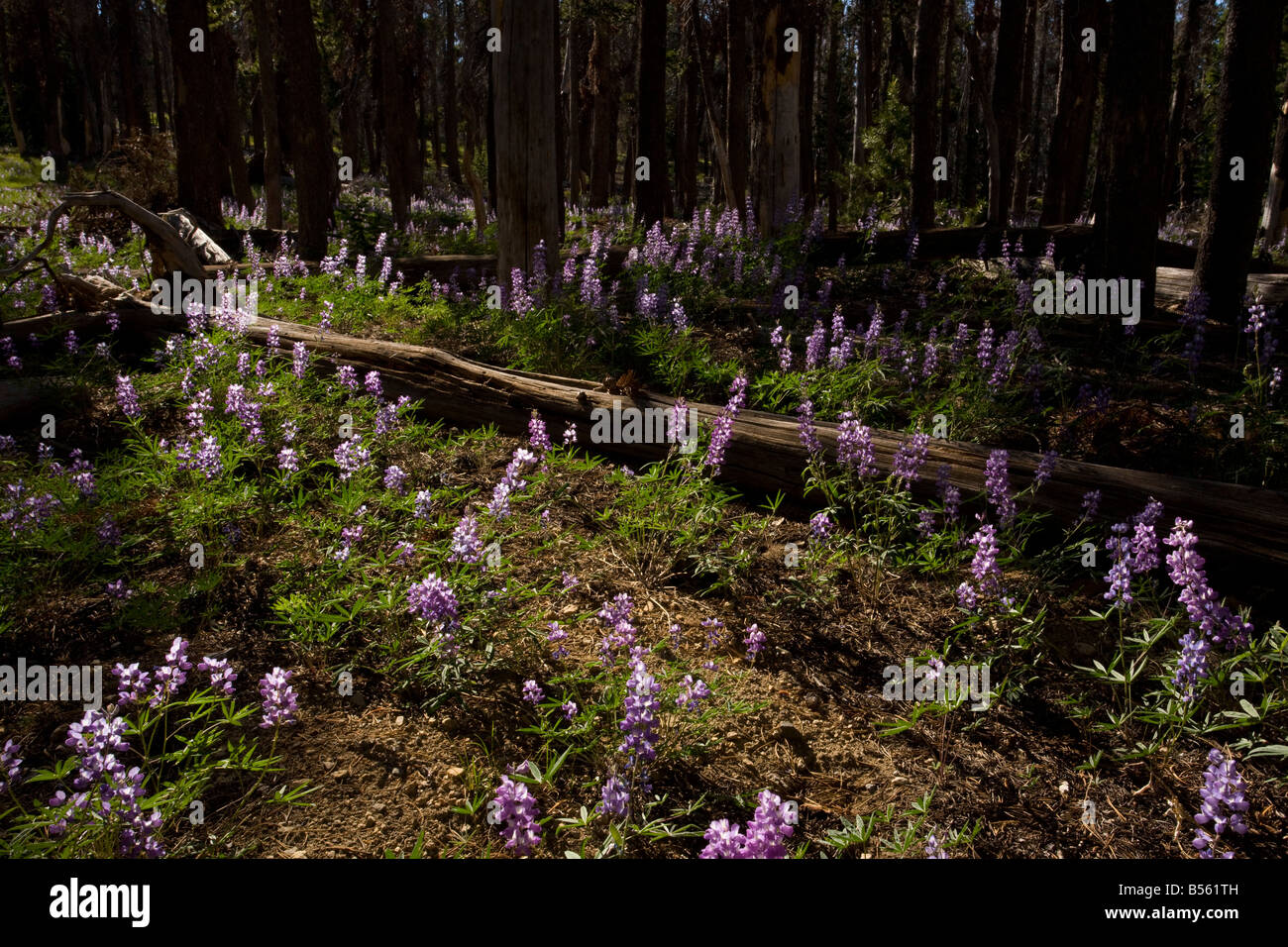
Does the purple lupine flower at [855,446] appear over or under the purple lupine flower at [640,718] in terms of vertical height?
over

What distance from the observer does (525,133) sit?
7.77 meters

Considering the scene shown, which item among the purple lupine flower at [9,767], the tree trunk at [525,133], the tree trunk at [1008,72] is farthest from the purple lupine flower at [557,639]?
the tree trunk at [1008,72]

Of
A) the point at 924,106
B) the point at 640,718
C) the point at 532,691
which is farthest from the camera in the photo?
the point at 924,106

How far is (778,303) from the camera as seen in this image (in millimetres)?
7672

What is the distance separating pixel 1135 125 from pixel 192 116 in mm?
12071

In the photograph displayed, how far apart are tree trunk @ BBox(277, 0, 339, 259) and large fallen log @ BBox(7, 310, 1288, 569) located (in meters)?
4.71

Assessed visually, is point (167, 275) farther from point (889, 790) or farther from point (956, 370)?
point (889, 790)

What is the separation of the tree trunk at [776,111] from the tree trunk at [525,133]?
3.42 m

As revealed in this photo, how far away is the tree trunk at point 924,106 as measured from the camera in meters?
12.4

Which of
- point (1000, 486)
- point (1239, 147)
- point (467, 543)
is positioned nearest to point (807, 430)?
point (1000, 486)

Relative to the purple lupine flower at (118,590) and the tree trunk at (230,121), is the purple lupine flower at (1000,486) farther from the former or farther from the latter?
the tree trunk at (230,121)

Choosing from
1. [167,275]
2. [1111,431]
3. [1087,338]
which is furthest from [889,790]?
[167,275]

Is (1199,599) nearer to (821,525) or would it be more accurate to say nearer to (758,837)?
(821,525)

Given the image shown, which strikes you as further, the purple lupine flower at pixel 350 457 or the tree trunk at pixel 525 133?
the tree trunk at pixel 525 133
